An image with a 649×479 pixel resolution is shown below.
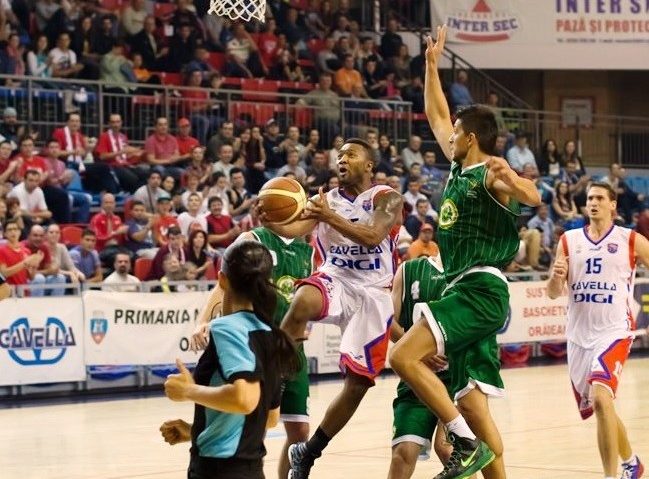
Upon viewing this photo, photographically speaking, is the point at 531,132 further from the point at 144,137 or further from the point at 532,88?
the point at 144,137

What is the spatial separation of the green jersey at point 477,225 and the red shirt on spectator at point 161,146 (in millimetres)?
12640

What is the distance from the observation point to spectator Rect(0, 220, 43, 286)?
1616cm

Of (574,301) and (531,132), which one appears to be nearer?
(574,301)

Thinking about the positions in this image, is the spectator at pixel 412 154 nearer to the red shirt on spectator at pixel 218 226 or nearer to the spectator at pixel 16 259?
the red shirt on spectator at pixel 218 226

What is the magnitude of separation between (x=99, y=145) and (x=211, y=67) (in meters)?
4.27

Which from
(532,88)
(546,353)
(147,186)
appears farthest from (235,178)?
(532,88)

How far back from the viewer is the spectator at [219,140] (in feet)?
69.1

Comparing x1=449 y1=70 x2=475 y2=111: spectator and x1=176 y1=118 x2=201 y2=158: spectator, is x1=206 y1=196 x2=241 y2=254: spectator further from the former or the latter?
x1=449 y1=70 x2=475 y2=111: spectator

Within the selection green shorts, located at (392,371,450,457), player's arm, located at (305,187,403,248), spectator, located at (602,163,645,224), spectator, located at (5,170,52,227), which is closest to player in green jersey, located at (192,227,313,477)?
player's arm, located at (305,187,403,248)

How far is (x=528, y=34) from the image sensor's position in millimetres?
28188

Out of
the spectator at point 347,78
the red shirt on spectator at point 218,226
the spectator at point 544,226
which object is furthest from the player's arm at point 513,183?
the spectator at point 347,78

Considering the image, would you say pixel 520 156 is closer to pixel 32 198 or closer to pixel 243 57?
pixel 243 57

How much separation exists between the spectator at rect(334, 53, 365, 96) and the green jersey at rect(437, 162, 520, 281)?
16704 millimetres

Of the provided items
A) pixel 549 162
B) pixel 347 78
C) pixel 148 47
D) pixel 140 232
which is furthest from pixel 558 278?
pixel 549 162
